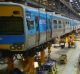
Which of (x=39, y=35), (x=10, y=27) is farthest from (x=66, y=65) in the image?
(x=10, y=27)

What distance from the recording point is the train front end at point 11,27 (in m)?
15.6

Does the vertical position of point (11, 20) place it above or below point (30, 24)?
above

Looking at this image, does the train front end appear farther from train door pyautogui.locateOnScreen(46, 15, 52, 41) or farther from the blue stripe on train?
train door pyautogui.locateOnScreen(46, 15, 52, 41)

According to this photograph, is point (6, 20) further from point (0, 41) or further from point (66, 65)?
point (66, 65)

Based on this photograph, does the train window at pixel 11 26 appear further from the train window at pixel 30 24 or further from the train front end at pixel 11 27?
the train window at pixel 30 24

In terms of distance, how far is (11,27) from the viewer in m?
16.0

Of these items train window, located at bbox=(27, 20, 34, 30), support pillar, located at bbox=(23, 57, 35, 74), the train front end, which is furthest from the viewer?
support pillar, located at bbox=(23, 57, 35, 74)

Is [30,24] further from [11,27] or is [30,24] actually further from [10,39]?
[10,39]

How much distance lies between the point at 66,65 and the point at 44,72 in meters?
15.8

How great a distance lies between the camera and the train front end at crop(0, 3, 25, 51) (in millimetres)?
15594

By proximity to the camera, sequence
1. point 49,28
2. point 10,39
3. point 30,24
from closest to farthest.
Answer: point 10,39 < point 30,24 < point 49,28

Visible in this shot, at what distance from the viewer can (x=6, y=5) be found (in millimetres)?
15781

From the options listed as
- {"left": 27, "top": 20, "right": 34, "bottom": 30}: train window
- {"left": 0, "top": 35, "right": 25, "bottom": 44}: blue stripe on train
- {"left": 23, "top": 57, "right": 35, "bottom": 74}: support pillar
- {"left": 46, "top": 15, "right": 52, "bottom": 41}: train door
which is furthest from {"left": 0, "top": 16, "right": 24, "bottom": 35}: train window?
{"left": 46, "top": 15, "right": 52, "bottom": 41}: train door

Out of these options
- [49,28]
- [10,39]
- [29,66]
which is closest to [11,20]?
[10,39]
